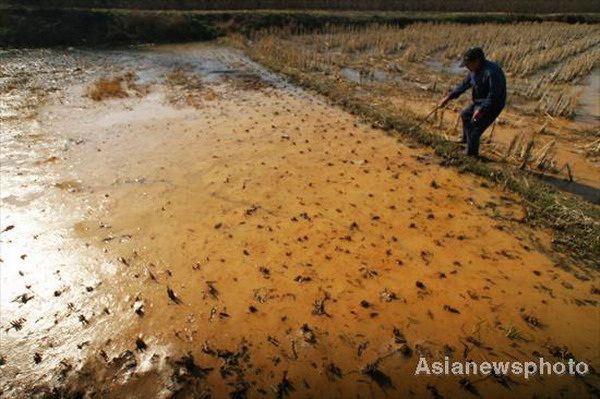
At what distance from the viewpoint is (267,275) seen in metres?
3.59

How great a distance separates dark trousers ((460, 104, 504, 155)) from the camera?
5344mm

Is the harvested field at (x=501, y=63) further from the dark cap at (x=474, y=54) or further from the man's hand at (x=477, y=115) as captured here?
the dark cap at (x=474, y=54)

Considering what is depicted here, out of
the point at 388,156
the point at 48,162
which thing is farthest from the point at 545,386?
the point at 48,162

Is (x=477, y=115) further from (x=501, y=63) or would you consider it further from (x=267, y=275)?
(x=501, y=63)

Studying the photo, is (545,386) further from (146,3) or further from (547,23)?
(547,23)

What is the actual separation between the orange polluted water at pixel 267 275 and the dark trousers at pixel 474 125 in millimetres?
708

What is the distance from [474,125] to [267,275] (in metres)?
4.16

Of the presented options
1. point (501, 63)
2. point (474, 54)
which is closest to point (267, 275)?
point (474, 54)

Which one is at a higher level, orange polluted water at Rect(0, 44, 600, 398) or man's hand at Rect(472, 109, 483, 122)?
man's hand at Rect(472, 109, 483, 122)

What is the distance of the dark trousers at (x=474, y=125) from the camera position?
5.34 m

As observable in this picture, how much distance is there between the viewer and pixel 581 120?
797 cm

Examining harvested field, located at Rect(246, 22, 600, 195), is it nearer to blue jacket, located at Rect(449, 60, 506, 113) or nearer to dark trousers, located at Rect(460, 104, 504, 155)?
dark trousers, located at Rect(460, 104, 504, 155)

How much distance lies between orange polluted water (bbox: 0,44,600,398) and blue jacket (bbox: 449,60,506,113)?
1.11 m

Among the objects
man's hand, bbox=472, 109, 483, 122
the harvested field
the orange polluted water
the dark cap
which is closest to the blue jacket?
man's hand, bbox=472, 109, 483, 122
